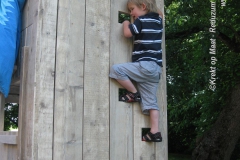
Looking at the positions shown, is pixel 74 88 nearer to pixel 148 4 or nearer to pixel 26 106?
pixel 26 106

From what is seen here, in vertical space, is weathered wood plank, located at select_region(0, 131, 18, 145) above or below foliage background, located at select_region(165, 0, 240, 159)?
below

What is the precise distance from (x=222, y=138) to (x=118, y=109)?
3.71 metres

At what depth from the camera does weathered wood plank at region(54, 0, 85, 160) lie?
2.46 meters

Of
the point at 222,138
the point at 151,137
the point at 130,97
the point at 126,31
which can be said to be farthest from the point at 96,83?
the point at 222,138

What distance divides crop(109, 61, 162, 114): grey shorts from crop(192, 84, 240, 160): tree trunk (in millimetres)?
3378

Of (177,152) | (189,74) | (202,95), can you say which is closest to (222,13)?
(189,74)

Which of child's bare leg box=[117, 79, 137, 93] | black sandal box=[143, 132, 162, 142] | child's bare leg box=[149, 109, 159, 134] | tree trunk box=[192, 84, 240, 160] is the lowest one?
A: tree trunk box=[192, 84, 240, 160]

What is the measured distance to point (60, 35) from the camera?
2566 mm

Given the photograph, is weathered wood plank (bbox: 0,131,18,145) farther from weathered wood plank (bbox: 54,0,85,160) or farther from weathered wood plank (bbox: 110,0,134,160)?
weathered wood plank (bbox: 110,0,134,160)

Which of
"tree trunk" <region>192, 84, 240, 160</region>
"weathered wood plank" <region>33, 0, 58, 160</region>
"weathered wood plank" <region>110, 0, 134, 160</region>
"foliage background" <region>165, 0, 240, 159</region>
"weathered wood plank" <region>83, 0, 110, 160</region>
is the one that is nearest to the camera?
Result: "weathered wood plank" <region>33, 0, 58, 160</region>

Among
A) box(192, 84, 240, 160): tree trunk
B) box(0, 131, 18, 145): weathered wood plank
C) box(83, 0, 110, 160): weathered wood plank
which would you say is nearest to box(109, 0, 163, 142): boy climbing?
box(83, 0, 110, 160): weathered wood plank

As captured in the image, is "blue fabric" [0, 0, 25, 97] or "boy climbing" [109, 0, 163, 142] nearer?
"blue fabric" [0, 0, 25, 97]

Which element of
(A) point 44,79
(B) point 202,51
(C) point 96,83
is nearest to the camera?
(A) point 44,79

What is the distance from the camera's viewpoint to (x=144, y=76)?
9.33 ft
